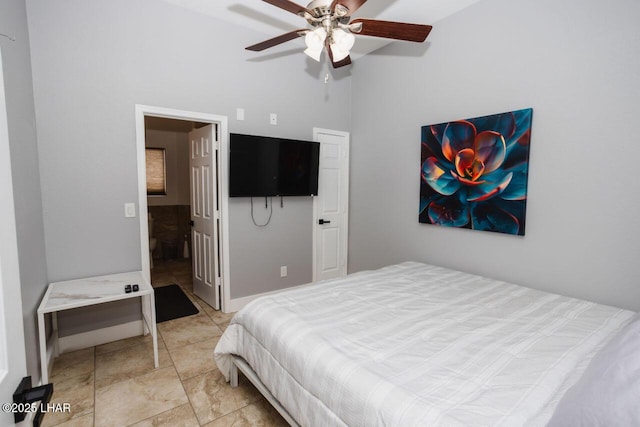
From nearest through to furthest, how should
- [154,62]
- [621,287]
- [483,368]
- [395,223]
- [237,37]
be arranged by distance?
[483,368] → [621,287] → [154,62] → [237,37] → [395,223]

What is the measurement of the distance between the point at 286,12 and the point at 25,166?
2.47m

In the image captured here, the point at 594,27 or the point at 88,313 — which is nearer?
the point at 594,27

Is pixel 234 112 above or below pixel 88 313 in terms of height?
above

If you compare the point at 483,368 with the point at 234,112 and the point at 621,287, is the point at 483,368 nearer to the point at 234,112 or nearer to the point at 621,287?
the point at 621,287

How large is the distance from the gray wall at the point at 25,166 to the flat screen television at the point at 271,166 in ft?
4.89

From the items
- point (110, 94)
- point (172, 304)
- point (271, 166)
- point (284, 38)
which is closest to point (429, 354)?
point (284, 38)

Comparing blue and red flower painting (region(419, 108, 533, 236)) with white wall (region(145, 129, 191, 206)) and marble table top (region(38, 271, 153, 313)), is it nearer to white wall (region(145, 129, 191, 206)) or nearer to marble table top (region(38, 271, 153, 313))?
marble table top (region(38, 271, 153, 313))

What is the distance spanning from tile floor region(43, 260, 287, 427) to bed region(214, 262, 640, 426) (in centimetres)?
21

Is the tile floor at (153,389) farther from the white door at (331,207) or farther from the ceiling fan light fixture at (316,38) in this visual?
the ceiling fan light fixture at (316,38)

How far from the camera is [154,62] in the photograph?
2773 millimetres

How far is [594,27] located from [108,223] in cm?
397

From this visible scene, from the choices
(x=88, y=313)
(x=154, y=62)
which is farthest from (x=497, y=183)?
(x=88, y=313)

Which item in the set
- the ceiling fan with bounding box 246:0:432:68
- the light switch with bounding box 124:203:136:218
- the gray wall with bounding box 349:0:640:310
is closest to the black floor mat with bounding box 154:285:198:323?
the light switch with bounding box 124:203:136:218

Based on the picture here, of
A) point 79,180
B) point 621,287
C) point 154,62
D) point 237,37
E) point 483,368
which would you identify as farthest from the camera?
point 237,37
